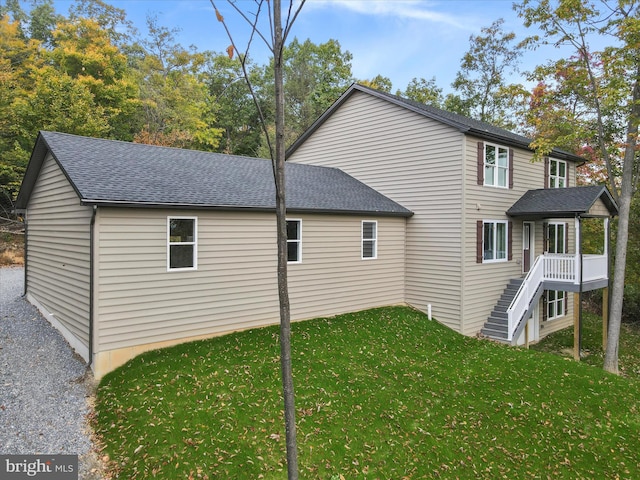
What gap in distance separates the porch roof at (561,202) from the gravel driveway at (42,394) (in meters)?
13.7

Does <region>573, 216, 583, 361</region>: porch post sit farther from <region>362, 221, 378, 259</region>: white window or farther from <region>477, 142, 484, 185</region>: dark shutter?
<region>362, 221, 378, 259</region>: white window

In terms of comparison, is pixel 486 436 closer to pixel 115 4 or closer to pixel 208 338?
pixel 208 338

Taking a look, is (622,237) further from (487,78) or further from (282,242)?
(487,78)

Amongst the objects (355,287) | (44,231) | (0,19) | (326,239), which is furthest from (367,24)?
(0,19)

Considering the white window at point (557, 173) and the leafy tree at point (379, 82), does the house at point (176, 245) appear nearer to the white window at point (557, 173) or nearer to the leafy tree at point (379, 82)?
the white window at point (557, 173)

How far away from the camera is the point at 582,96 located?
13758 mm

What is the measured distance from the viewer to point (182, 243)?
8.98 m

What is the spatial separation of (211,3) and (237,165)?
1031 cm

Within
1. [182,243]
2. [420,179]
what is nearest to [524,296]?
[420,179]

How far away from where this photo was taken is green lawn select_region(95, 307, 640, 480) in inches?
226

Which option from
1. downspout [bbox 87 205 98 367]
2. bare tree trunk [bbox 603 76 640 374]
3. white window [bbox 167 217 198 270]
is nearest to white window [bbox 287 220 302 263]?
white window [bbox 167 217 198 270]

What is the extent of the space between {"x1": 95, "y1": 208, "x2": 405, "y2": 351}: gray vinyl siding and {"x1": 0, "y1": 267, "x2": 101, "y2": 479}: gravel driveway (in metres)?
1.05

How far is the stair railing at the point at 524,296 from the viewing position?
12.4m

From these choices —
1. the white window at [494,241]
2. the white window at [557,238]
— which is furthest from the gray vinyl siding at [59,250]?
the white window at [557,238]
